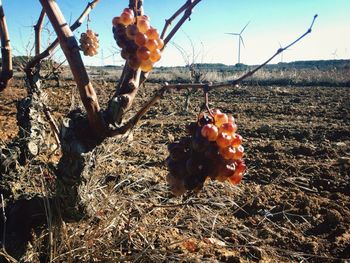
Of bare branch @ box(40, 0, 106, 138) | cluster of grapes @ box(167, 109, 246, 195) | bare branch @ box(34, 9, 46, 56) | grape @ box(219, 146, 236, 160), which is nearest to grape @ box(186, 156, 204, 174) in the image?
cluster of grapes @ box(167, 109, 246, 195)

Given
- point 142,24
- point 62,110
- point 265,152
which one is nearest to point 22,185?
point 142,24

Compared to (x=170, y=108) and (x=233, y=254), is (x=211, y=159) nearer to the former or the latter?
(x=233, y=254)

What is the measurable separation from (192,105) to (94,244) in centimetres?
884

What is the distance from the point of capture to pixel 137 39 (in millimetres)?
1559

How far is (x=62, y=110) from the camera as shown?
8500mm

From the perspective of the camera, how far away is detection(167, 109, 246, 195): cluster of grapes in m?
1.50

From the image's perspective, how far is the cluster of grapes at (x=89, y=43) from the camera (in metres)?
2.97

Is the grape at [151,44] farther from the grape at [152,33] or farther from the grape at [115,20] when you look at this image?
the grape at [115,20]

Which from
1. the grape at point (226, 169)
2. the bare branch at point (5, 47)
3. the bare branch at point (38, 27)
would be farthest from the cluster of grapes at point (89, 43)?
the grape at point (226, 169)

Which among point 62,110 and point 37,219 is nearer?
point 37,219

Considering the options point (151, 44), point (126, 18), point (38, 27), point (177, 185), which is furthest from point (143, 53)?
point (38, 27)

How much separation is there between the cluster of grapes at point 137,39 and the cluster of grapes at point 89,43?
4.65ft

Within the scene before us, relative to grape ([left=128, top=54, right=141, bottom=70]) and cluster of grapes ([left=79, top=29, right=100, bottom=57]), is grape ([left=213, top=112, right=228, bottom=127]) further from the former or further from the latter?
cluster of grapes ([left=79, top=29, right=100, bottom=57])

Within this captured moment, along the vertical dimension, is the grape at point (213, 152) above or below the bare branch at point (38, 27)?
below
